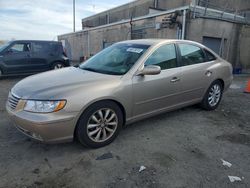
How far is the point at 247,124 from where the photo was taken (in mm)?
4164

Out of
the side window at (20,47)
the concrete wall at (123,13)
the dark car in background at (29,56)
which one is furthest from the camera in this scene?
the concrete wall at (123,13)

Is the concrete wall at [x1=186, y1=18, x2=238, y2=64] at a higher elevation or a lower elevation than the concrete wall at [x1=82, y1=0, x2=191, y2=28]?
lower

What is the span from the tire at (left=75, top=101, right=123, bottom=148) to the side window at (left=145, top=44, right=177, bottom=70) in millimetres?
984

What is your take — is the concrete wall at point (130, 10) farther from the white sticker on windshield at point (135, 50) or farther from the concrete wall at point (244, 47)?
the white sticker on windshield at point (135, 50)

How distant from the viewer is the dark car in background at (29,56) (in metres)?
8.62

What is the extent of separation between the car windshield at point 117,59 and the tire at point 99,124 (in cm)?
61

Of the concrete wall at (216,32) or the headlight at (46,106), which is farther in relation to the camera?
the concrete wall at (216,32)

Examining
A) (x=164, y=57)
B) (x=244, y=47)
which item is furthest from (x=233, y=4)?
(x=164, y=57)

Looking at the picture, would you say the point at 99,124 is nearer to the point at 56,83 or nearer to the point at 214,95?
the point at 56,83

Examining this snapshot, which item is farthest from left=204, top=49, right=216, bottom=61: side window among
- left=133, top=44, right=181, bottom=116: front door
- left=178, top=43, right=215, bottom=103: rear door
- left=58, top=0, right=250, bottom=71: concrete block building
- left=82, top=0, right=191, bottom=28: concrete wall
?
left=82, top=0, right=191, bottom=28: concrete wall

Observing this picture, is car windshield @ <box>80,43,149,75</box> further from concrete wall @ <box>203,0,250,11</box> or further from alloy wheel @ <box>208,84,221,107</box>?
concrete wall @ <box>203,0,250,11</box>

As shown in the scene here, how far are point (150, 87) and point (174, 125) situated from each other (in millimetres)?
1040

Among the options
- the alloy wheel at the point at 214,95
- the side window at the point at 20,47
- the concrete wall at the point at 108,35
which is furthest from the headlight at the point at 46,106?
the concrete wall at the point at 108,35

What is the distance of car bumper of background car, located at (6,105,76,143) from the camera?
2570 millimetres
